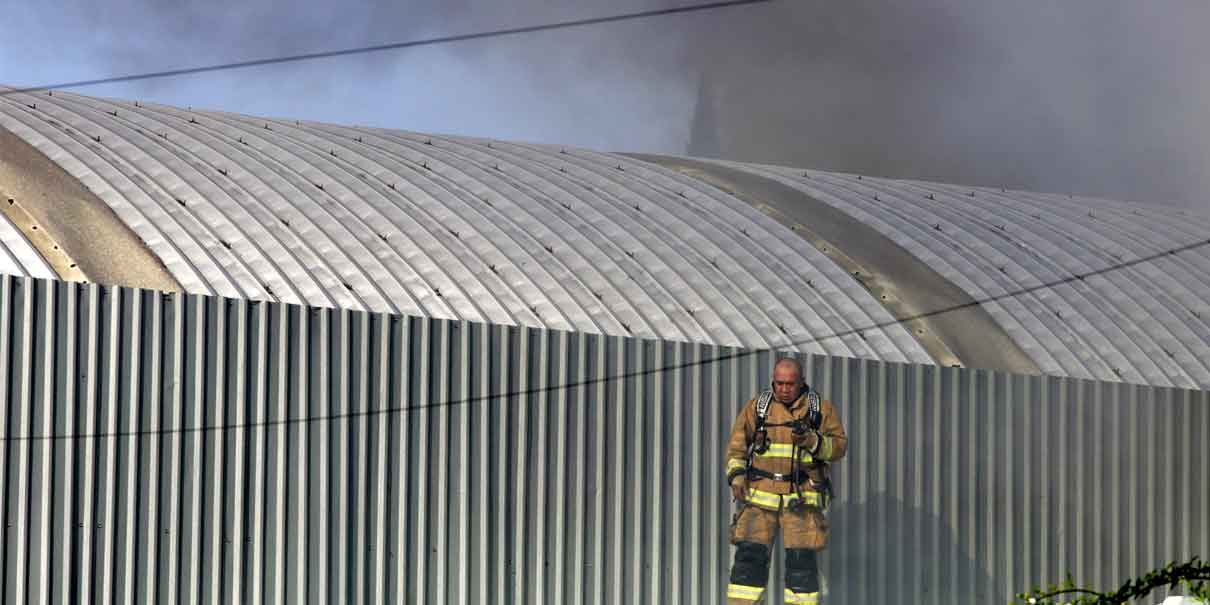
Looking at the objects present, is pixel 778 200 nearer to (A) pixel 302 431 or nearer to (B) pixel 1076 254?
(B) pixel 1076 254

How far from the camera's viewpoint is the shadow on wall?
39.2 feet

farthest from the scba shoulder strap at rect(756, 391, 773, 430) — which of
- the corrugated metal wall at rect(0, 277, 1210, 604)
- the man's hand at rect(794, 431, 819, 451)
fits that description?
the man's hand at rect(794, 431, 819, 451)

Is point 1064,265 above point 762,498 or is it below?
above

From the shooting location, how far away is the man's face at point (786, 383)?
Result: 1172 centimetres

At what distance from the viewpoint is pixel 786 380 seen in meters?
11.7

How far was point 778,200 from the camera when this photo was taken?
63.4ft

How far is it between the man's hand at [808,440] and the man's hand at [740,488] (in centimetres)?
53

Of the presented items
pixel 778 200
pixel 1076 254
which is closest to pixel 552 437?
pixel 778 200

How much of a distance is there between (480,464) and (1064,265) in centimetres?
1040

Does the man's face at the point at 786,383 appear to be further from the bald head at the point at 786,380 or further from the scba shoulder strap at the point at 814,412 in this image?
the scba shoulder strap at the point at 814,412

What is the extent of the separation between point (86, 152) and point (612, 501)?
6.63 meters

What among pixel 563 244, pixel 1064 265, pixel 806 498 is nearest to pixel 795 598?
pixel 806 498

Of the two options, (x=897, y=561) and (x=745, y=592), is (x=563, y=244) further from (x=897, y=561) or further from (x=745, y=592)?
(x=745, y=592)

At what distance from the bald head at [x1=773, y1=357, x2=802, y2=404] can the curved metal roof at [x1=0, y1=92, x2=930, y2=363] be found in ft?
7.20
